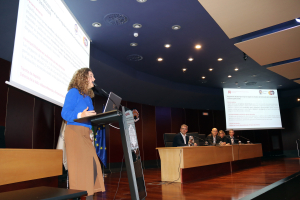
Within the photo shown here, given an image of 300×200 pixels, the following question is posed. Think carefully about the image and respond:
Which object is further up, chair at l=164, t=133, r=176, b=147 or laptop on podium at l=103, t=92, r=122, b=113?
laptop on podium at l=103, t=92, r=122, b=113

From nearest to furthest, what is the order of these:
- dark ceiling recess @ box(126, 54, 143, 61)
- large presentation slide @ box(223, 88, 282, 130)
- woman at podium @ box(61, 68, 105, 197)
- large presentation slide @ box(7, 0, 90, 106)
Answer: woman at podium @ box(61, 68, 105, 197), large presentation slide @ box(7, 0, 90, 106), dark ceiling recess @ box(126, 54, 143, 61), large presentation slide @ box(223, 88, 282, 130)

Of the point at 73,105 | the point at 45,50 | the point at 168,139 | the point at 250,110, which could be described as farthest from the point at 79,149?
the point at 250,110

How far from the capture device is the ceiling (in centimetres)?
371

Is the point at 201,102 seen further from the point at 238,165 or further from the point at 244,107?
the point at 238,165

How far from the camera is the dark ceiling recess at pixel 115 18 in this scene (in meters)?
3.89

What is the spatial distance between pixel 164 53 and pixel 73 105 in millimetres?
4237

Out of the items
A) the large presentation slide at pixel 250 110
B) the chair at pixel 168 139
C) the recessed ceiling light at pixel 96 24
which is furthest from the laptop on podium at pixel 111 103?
the large presentation slide at pixel 250 110

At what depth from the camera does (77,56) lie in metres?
3.50

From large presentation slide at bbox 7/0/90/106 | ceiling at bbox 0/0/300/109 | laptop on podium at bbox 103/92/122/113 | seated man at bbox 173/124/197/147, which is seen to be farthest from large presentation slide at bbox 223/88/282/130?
laptop on podium at bbox 103/92/122/113

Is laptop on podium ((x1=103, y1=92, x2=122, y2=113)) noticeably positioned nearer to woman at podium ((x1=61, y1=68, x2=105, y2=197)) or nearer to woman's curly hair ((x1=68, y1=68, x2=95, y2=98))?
woman at podium ((x1=61, y1=68, x2=105, y2=197))

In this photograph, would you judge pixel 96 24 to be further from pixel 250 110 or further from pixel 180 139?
pixel 250 110

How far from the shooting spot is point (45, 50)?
255 centimetres

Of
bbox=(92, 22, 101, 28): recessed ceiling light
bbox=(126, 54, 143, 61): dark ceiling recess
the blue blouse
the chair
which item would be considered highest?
bbox=(92, 22, 101, 28): recessed ceiling light

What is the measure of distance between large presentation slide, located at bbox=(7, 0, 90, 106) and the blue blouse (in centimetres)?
64
